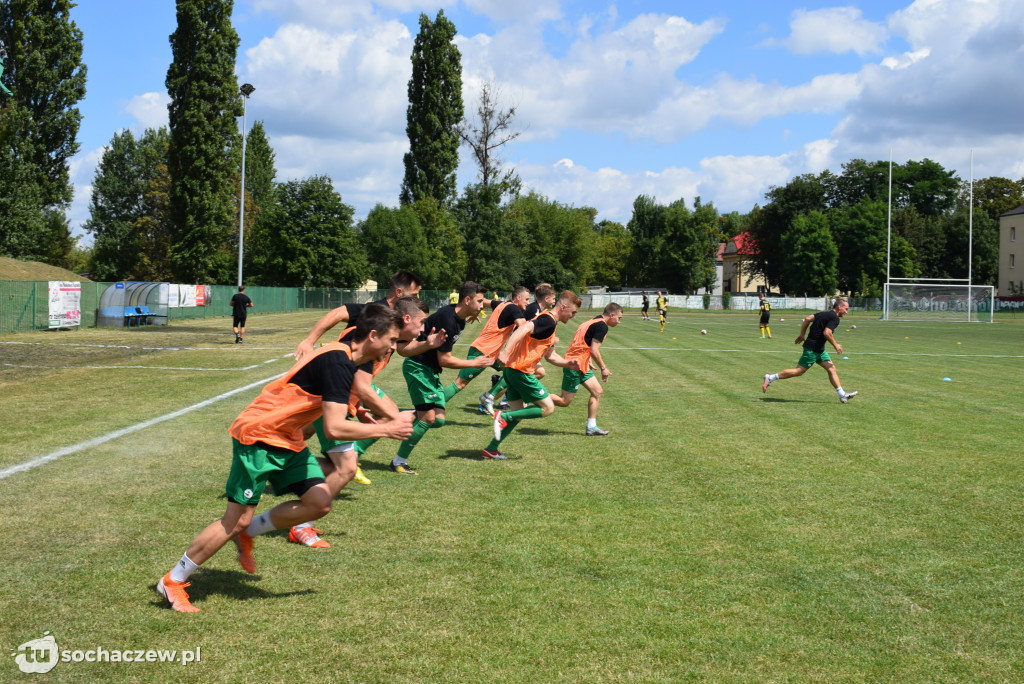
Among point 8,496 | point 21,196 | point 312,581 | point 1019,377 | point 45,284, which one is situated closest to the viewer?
point 312,581

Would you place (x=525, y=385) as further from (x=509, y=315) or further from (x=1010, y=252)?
(x=1010, y=252)

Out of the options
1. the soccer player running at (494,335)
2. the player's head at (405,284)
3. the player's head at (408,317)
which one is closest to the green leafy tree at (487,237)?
the soccer player running at (494,335)

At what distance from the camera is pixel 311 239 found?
68688mm

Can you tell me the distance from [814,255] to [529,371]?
90.8 meters

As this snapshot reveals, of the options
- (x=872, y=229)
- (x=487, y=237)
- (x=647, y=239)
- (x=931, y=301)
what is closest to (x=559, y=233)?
(x=647, y=239)

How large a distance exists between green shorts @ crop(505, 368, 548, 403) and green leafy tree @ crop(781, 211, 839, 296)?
90.5m

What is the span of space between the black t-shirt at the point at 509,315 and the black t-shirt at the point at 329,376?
5.62 m

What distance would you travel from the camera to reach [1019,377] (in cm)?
1948

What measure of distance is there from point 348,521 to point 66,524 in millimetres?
2160

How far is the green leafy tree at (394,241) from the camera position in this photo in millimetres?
67750

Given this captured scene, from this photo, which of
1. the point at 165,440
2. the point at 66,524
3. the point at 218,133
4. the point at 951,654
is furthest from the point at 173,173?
the point at 951,654

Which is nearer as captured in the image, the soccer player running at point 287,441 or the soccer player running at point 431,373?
the soccer player running at point 287,441

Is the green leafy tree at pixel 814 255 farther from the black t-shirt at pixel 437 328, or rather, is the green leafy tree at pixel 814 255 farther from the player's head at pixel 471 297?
the black t-shirt at pixel 437 328

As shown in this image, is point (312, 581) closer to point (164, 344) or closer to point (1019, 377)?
point (1019, 377)
